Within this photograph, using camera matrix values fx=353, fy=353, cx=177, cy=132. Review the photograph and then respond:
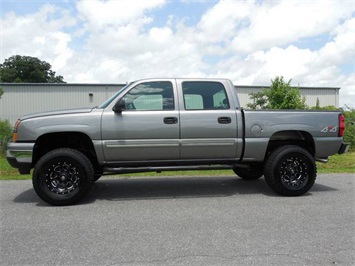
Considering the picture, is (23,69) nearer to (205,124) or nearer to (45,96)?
(45,96)

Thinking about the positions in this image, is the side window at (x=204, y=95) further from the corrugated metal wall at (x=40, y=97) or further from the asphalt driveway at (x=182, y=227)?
the corrugated metal wall at (x=40, y=97)

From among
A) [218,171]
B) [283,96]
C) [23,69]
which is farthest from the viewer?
[23,69]

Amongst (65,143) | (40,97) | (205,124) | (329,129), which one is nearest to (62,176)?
(65,143)

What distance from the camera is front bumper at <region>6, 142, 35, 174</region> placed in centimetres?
555

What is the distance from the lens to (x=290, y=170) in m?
6.21

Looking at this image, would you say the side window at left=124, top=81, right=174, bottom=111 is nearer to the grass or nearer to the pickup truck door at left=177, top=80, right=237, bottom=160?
the pickup truck door at left=177, top=80, right=237, bottom=160

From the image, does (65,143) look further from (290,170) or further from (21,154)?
(290,170)

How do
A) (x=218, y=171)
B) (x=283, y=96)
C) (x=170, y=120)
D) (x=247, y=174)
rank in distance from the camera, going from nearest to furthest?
(x=170, y=120), (x=247, y=174), (x=218, y=171), (x=283, y=96)

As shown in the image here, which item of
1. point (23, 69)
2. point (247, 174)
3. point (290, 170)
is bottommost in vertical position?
point (247, 174)

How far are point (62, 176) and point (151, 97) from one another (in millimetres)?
1934

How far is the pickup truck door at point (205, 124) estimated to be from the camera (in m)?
5.88

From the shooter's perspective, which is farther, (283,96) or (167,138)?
(283,96)

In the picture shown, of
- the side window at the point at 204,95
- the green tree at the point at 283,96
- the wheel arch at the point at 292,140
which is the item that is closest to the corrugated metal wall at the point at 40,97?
the green tree at the point at 283,96

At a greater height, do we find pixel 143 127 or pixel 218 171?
pixel 143 127
